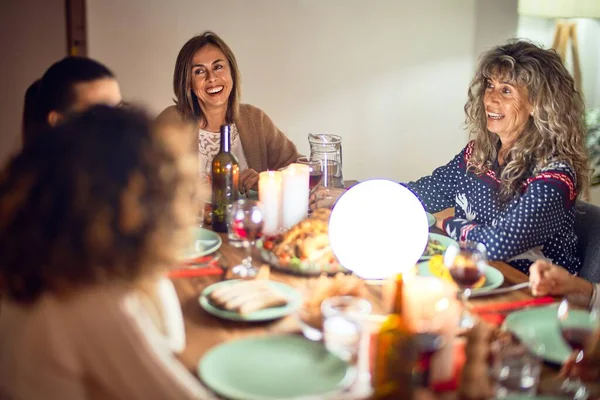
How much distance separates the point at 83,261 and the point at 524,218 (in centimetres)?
131

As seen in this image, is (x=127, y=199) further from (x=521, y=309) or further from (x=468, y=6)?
(x=468, y=6)

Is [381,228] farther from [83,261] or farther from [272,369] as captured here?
[83,261]

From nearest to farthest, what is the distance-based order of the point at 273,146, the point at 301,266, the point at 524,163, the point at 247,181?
the point at 301,266
the point at 524,163
the point at 247,181
the point at 273,146

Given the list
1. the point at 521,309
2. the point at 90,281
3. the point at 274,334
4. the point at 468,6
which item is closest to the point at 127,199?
the point at 90,281

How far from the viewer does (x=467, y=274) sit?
4.34ft

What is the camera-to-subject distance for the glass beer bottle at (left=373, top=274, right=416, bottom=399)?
37.6 inches

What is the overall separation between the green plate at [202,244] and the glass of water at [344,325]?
50 centimetres

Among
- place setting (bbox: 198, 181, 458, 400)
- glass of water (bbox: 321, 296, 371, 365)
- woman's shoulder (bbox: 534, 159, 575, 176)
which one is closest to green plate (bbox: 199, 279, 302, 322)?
place setting (bbox: 198, 181, 458, 400)

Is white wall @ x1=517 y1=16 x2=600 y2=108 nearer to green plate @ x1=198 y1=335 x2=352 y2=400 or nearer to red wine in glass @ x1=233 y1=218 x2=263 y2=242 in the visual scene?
red wine in glass @ x1=233 y1=218 x2=263 y2=242

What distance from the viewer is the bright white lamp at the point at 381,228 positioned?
4.35 feet

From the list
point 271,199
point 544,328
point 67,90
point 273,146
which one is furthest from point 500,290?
point 273,146

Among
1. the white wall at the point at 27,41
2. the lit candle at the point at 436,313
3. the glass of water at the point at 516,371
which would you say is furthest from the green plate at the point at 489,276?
the white wall at the point at 27,41

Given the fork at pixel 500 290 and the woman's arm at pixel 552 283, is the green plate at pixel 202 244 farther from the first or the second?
the woman's arm at pixel 552 283

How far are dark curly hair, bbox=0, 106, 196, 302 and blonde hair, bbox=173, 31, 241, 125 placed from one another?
1.79 meters
